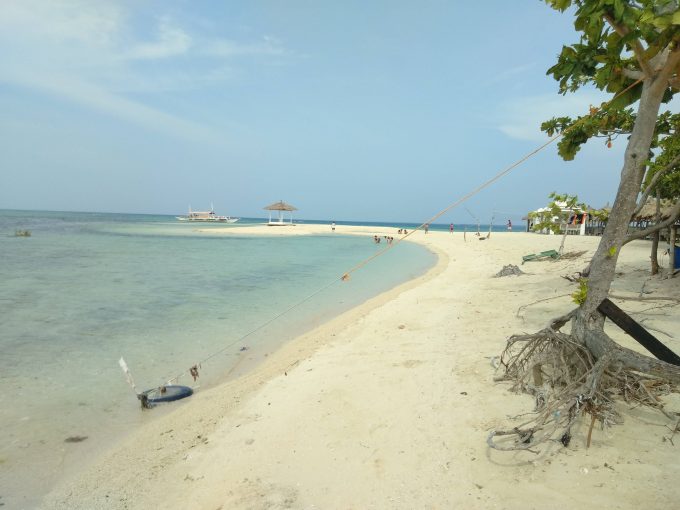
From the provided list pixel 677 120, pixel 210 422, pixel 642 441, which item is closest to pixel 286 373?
pixel 210 422

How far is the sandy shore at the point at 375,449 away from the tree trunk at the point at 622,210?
3.27ft

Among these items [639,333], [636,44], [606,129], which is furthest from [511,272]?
[636,44]

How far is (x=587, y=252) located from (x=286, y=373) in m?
16.8

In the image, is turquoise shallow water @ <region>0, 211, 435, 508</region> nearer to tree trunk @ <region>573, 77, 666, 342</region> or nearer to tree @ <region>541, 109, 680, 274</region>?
tree trunk @ <region>573, 77, 666, 342</region>

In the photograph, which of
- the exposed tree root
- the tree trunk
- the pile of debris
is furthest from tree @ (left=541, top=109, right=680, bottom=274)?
the pile of debris

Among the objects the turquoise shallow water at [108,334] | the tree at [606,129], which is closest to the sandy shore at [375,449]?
the turquoise shallow water at [108,334]

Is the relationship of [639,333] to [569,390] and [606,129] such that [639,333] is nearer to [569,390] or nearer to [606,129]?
[569,390]

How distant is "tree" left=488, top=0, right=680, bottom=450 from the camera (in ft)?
10.1

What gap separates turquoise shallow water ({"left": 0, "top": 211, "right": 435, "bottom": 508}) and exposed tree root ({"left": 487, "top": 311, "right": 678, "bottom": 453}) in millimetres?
4838

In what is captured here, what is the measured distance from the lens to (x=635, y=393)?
3.57m

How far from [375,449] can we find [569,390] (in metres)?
1.97

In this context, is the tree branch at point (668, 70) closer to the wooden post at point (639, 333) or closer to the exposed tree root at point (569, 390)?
the wooden post at point (639, 333)

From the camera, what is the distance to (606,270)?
3717 millimetres

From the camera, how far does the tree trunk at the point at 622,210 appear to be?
3570 mm
